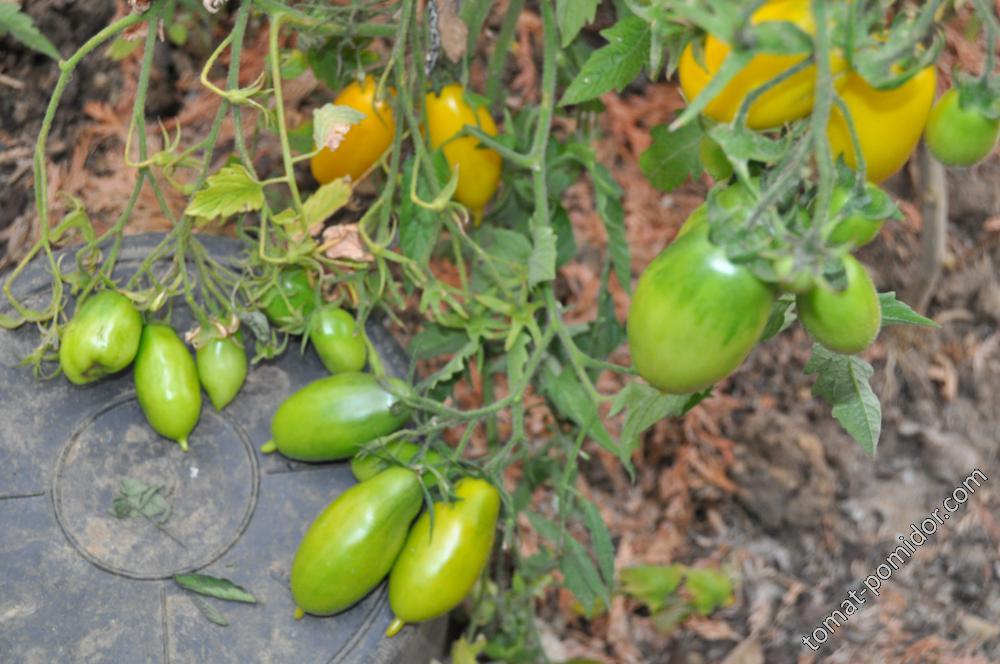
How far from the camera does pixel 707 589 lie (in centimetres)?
176

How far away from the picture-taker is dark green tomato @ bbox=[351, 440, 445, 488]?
1259 millimetres

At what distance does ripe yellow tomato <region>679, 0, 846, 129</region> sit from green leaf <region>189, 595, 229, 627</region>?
32.0 inches

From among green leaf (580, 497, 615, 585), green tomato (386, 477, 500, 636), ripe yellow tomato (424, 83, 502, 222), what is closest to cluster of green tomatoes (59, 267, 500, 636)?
green tomato (386, 477, 500, 636)

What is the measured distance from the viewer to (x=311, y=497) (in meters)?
1.34

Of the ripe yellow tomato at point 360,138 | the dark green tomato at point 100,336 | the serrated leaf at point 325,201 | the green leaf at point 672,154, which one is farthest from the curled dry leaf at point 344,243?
the green leaf at point 672,154

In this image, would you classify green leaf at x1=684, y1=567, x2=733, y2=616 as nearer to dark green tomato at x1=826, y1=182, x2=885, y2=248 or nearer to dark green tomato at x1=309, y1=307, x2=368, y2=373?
dark green tomato at x1=309, y1=307, x2=368, y2=373

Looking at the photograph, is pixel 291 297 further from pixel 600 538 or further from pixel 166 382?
pixel 600 538

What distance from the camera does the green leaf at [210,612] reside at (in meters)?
1.26

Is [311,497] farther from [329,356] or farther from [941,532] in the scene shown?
[941,532]

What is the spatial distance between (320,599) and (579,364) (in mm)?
402

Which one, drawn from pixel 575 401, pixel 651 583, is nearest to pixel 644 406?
pixel 575 401

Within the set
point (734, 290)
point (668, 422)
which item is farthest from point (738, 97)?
point (668, 422)

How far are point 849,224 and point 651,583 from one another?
1063 millimetres

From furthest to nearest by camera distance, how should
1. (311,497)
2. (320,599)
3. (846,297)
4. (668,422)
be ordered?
(668,422)
(311,497)
(320,599)
(846,297)
